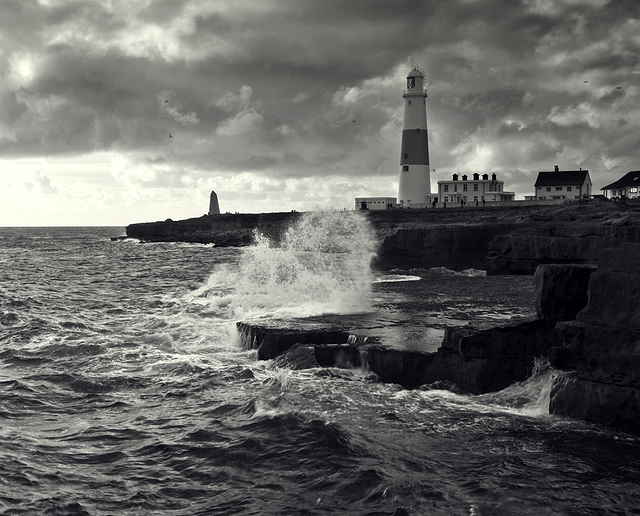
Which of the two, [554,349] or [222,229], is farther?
[222,229]

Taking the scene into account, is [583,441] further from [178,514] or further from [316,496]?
[178,514]

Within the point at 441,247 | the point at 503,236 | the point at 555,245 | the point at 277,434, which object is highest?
the point at 503,236

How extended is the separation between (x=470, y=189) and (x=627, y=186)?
52.9ft

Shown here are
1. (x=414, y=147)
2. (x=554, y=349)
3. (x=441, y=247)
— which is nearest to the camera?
(x=554, y=349)

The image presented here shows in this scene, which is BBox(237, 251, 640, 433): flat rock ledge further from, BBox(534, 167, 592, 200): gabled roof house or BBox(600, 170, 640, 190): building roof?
BBox(600, 170, 640, 190): building roof

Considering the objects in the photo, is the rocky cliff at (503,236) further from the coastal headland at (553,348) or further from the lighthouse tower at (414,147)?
the coastal headland at (553,348)

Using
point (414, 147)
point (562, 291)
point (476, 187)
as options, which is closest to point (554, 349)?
point (562, 291)

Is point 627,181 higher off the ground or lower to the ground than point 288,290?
higher

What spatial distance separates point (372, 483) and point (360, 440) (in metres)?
1.39

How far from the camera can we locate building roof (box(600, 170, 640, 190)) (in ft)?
211

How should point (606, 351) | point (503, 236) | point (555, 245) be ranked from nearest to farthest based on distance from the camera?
point (606, 351), point (555, 245), point (503, 236)

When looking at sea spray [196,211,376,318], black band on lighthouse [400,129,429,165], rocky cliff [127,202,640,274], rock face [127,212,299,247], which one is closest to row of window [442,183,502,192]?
rocky cliff [127,202,640,274]

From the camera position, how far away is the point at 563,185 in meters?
65.4

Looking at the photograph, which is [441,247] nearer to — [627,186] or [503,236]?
[503,236]
